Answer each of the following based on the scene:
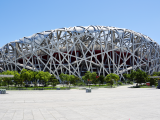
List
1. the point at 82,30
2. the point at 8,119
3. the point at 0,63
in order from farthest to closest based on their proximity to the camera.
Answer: the point at 0,63
the point at 82,30
the point at 8,119

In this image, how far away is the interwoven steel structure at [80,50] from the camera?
54.8m

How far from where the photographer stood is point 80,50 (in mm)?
57469

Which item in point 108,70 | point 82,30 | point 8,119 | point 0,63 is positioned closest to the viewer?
point 8,119

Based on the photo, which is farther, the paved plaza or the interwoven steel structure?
the interwoven steel structure

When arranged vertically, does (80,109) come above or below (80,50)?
below

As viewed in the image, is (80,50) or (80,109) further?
(80,50)

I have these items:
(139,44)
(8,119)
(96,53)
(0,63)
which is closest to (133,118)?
(8,119)

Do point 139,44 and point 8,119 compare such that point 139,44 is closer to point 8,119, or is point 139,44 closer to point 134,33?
point 134,33

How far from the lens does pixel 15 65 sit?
57906 mm

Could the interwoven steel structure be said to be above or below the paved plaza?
above

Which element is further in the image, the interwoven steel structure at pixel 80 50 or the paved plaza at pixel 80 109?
Result: the interwoven steel structure at pixel 80 50

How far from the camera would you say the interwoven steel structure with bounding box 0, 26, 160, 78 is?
54.8 meters

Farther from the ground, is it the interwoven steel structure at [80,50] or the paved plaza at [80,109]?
the interwoven steel structure at [80,50]

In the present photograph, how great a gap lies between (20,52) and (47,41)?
1130 centimetres
